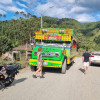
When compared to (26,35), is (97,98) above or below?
below

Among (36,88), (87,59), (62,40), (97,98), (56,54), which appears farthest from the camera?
(62,40)

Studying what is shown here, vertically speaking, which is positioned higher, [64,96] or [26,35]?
[26,35]

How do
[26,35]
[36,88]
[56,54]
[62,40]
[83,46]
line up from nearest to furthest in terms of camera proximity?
1. [36,88]
2. [56,54]
3. [62,40]
4. [26,35]
5. [83,46]

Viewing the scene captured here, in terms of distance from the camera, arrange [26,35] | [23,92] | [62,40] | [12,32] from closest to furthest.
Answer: [23,92] → [62,40] → [26,35] → [12,32]

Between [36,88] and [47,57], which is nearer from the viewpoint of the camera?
[36,88]

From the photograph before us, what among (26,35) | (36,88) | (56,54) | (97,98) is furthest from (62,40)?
(26,35)

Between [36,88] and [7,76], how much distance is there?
1.27 metres

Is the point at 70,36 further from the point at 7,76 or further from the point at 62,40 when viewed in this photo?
the point at 7,76

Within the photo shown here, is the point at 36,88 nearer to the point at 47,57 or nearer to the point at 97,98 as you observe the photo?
the point at 97,98

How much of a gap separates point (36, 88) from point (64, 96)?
54.0 inches

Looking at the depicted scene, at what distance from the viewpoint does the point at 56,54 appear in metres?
8.84

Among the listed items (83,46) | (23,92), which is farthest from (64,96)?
(83,46)

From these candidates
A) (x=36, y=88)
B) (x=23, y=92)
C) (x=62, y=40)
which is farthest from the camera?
(x=62, y=40)

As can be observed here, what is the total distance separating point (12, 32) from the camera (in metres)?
45.0
